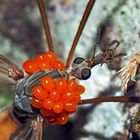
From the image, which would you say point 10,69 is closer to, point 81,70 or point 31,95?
point 31,95

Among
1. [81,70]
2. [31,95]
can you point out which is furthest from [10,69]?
[81,70]

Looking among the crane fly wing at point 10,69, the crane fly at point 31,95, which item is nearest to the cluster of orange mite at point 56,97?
the crane fly at point 31,95

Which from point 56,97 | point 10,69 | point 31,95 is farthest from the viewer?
point 10,69

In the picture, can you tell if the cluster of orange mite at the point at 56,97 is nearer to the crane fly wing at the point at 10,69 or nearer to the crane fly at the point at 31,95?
the crane fly at the point at 31,95

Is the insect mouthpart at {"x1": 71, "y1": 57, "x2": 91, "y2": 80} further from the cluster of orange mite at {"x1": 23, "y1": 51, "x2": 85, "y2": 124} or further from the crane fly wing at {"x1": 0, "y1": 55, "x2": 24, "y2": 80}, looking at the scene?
the crane fly wing at {"x1": 0, "y1": 55, "x2": 24, "y2": 80}

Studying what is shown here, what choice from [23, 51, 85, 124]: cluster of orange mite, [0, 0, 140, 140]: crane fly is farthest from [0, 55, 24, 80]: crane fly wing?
[23, 51, 85, 124]: cluster of orange mite

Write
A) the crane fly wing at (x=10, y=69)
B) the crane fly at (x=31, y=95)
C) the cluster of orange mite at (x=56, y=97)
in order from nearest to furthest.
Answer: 1. the cluster of orange mite at (x=56, y=97)
2. the crane fly at (x=31, y=95)
3. the crane fly wing at (x=10, y=69)

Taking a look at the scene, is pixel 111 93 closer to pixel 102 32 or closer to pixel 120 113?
pixel 120 113

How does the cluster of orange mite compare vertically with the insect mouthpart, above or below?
below

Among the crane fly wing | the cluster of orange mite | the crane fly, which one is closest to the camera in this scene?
the cluster of orange mite

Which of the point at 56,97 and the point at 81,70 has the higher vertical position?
the point at 81,70
